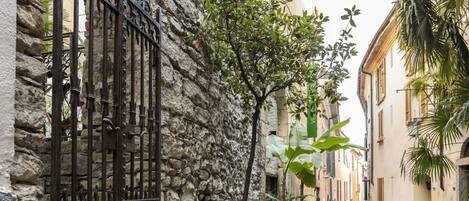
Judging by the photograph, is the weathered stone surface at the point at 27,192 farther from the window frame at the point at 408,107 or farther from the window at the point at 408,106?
the window at the point at 408,106

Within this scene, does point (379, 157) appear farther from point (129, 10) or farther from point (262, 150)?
point (129, 10)

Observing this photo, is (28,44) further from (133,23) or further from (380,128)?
(380,128)

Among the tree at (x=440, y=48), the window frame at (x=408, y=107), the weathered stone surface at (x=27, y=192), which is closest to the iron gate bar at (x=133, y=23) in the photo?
the weathered stone surface at (x=27, y=192)

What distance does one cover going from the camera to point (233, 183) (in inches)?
297

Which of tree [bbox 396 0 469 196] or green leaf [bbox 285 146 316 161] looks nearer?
tree [bbox 396 0 469 196]

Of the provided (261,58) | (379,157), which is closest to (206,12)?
(261,58)

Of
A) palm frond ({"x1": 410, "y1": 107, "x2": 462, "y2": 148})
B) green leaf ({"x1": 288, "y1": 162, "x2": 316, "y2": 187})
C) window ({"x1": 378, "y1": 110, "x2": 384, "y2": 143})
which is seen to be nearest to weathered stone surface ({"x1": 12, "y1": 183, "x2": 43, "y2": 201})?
palm frond ({"x1": 410, "y1": 107, "x2": 462, "y2": 148})

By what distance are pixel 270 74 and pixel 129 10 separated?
249 centimetres

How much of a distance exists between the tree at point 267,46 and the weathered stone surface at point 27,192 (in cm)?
315

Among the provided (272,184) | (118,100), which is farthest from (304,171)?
(118,100)

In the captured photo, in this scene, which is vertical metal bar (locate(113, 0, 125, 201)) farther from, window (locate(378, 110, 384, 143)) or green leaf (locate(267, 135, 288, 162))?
window (locate(378, 110, 384, 143))

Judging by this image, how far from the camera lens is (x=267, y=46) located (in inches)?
236

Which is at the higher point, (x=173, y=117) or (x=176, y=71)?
(x=176, y=71)

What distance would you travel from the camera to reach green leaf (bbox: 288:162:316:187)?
10.6 metres
